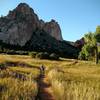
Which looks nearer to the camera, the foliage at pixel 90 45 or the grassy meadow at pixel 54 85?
the grassy meadow at pixel 54 85

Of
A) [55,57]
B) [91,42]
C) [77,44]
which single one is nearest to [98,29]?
[91,42]

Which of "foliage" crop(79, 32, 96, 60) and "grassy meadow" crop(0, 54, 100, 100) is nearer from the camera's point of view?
"grassy meadow" crop(0, 54, 100, 100)

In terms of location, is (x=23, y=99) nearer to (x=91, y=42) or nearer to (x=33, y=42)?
(x=91, y=42)

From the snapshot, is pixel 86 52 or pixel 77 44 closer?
pixel 86 52

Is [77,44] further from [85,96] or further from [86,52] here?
[85,96]

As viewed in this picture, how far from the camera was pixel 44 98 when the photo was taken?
14.9m

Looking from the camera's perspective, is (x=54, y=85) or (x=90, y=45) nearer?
(x=54, y=85)

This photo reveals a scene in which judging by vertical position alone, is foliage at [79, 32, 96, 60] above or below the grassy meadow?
above

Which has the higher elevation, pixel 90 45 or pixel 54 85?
pixel 90 45

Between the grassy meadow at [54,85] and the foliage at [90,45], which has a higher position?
the foliage at [90,45]

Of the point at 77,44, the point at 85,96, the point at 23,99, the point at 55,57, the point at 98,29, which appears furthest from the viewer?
the point at 77,44

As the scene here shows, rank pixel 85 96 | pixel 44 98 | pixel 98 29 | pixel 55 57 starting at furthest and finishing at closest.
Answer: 1. pixel 55 57
2. pixel 98 29
3. pixel 44 98
4. pixel 85 96

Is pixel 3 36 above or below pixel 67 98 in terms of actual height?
above

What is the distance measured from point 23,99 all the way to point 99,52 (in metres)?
68.7
